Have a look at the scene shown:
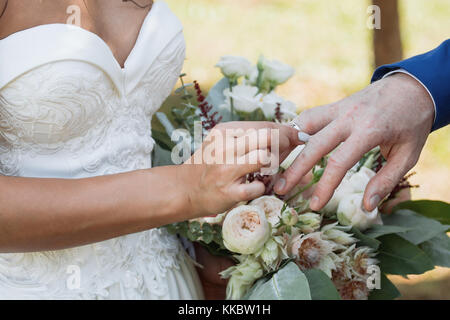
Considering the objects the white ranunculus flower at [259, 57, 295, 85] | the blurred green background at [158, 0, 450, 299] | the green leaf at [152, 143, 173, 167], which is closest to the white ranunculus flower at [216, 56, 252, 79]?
the white ranunculus flower at [259, 57, 295, 85]

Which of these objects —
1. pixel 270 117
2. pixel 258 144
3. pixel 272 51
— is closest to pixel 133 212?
pixel 258 144

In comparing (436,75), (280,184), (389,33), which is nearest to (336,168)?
(280,184)

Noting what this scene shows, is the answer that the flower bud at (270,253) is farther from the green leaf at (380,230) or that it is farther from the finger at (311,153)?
the green leaf at (380,230)

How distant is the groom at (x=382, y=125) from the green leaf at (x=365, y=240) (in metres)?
0.13

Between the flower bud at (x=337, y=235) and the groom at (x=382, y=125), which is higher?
the groom at (x=382, y=125)

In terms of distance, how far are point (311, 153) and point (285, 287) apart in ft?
0.88

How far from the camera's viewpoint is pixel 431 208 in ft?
4.62

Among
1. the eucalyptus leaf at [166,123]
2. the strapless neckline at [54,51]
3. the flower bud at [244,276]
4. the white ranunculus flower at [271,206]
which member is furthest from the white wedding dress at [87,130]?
the white ranunculus flower at [271,206]

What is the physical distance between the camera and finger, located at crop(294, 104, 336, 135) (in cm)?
114

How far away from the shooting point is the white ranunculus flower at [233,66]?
4.91 feet

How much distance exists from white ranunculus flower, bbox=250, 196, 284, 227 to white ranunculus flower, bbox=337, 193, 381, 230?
0.53 ft

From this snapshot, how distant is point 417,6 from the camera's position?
229 inches
